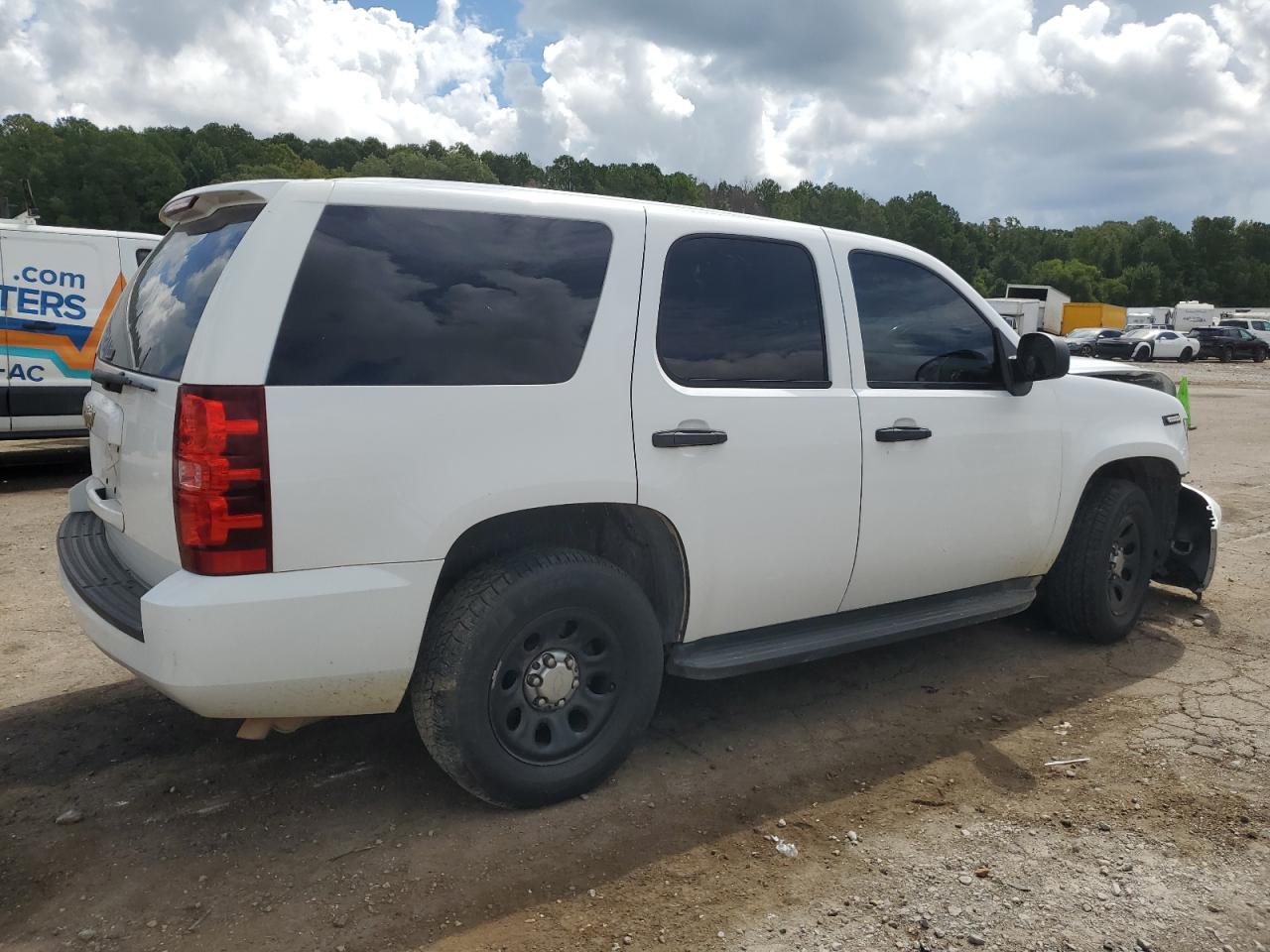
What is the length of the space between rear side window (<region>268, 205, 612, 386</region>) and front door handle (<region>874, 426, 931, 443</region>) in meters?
1.30

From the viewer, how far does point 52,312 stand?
28.4 ft

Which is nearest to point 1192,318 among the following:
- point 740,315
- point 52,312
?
point 52,312

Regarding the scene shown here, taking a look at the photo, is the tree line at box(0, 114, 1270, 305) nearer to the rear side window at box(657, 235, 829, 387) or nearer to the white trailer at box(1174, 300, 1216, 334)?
the white trailer at box(1174, 300, 1216, 334)

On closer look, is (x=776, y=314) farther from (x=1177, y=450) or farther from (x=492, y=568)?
(x=1177, y=450)

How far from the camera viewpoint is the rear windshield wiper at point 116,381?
295 centimetres

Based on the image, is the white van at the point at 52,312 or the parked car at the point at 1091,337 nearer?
the white van at the point at 52,312

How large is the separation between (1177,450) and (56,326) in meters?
8.93

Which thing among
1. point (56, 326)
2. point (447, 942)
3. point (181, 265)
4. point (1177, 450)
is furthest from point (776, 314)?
point (56, 326)

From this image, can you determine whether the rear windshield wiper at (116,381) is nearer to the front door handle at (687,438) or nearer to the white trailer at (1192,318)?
the front door handle at (687,438)

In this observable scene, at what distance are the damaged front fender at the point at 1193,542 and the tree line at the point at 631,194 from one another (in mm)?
27794

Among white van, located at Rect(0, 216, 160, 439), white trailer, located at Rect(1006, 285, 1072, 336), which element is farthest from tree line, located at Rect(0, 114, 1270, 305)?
white van, located at Rect(0, 216, 160, 439)

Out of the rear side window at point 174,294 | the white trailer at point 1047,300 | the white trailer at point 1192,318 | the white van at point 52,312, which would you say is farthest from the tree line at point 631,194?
the rear side window at point 174,294

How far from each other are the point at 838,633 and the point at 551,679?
128 cm

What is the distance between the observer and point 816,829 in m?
3.16
